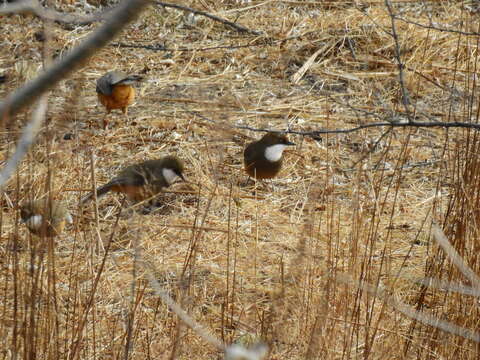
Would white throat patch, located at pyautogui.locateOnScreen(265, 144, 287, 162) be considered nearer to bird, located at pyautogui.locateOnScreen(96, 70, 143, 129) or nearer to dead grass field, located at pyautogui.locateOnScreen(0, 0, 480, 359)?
dead grass field, located at pyautogui.locateOnScreen(0, 0, 480, 359)

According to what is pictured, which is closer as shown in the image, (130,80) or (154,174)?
(154,174)

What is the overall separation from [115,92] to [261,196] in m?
1.42

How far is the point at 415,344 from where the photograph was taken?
248 cm

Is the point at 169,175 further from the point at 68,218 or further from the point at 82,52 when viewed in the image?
the point at 82,52

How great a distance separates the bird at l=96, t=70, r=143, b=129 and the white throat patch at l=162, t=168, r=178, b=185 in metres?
1.13

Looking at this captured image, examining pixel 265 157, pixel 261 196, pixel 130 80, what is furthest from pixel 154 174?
pixel 130 80

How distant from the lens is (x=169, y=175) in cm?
489

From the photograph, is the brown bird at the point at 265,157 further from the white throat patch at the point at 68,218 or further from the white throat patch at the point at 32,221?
the white throat patch at the point at 32,221

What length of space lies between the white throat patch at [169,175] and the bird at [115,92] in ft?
3.71

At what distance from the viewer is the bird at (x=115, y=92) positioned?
587 centimetres

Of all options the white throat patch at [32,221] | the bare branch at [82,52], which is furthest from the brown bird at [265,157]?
the bare branch at [82,52]

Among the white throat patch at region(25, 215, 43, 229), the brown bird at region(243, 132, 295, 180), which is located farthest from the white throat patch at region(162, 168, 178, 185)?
the white throat patch at region(25, 215, 43, 229)

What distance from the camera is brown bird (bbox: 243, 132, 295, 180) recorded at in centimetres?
508

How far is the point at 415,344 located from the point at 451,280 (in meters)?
0.24
